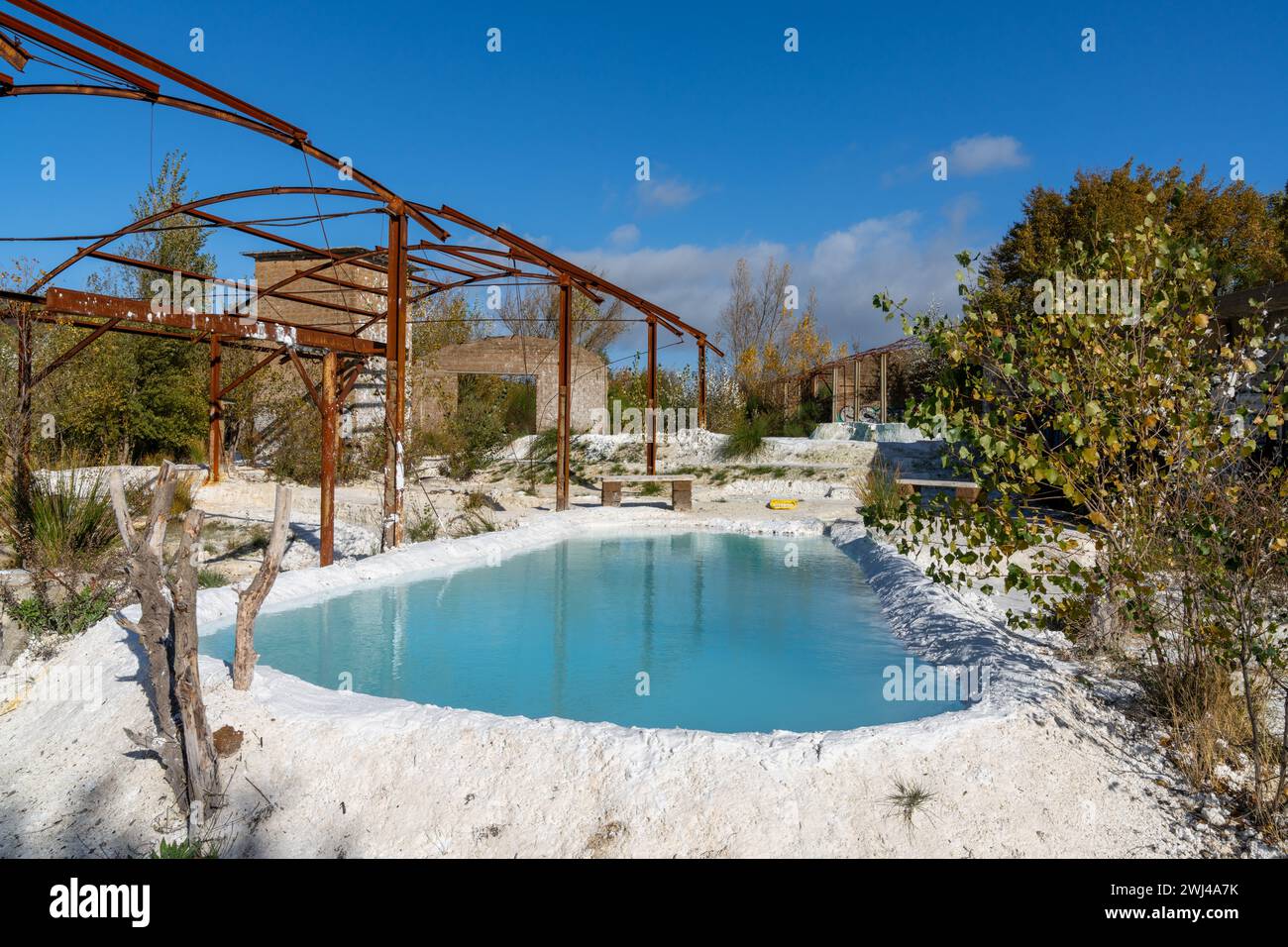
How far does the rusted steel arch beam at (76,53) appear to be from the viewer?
17.1ft

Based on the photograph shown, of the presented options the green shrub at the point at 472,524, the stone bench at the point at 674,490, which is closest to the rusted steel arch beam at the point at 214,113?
the green shrub at the point at 472,524

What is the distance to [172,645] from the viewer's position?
3.85 m

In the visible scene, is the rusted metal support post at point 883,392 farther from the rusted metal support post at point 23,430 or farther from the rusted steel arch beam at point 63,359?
the rusted metal support post at point 23,430

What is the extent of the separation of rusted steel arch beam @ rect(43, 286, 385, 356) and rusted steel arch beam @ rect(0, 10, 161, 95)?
73.3 inches

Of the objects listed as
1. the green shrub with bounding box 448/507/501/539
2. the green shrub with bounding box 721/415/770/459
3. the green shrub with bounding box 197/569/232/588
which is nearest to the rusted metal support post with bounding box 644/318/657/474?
the green shrub with bounding box 721/415/770/459

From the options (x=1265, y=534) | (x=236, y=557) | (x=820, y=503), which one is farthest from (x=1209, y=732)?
(x=820, y=503)

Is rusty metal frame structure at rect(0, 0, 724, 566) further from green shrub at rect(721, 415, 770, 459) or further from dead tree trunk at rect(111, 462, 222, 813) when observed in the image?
green shrub at rect(721, 415, 770, 459)

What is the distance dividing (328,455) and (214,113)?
293cm

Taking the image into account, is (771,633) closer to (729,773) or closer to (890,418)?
(729,773)

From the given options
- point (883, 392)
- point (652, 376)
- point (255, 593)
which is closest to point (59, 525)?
point (255, 593)

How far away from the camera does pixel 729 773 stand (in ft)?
11.7

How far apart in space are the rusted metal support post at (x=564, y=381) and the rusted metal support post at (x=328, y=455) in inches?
158
